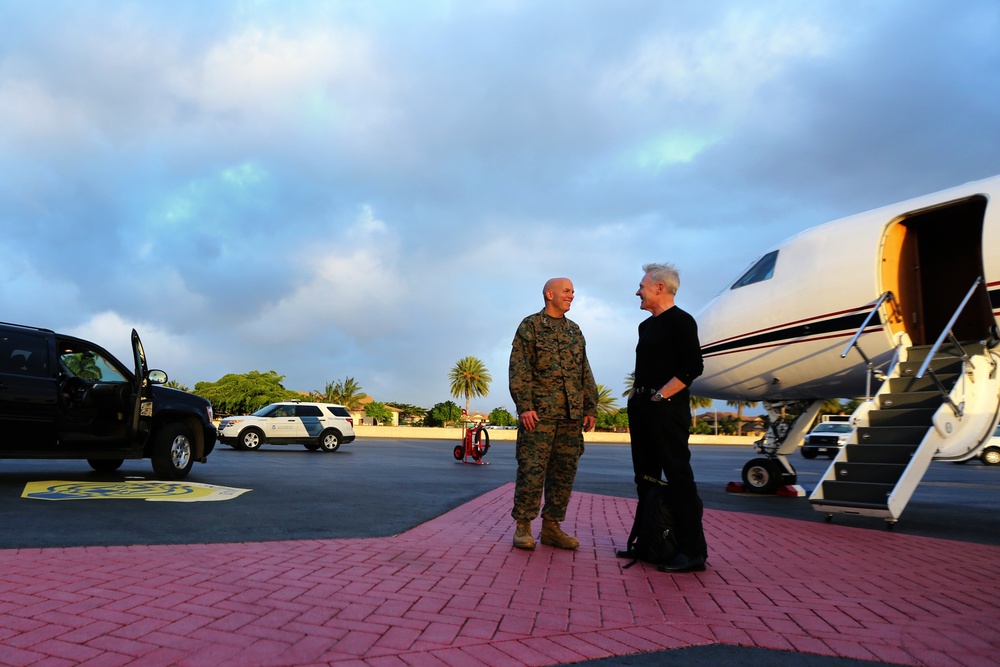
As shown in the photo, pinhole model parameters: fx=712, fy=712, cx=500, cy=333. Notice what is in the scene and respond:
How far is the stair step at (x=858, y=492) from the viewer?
6.69 m

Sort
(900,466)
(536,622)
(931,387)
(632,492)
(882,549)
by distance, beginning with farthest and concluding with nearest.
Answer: (632,492), (931,387), (900,466), (882,549), (536,622)

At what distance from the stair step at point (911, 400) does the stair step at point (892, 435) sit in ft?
1.41

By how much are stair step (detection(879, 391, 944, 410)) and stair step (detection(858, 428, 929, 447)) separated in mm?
430

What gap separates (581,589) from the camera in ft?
13.0

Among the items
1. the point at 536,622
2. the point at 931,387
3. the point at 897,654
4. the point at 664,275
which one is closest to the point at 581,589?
the point at 536,622

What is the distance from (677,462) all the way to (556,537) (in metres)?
1.17

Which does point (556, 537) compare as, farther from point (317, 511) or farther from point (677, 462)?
point (317, 511)

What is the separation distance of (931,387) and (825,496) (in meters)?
1.98

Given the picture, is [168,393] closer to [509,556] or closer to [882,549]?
[509,556]

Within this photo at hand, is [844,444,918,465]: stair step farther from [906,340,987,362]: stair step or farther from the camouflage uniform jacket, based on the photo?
the camouflage uniform jacket

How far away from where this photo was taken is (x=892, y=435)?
7383 millimetres

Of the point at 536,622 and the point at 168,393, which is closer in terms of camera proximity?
the point at 536,622

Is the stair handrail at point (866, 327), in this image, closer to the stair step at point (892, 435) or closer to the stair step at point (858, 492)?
the stair step at point (892, 435)

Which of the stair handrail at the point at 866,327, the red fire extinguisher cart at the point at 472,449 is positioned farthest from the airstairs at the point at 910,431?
the red fire extinguisher cart at the point at 472,449
